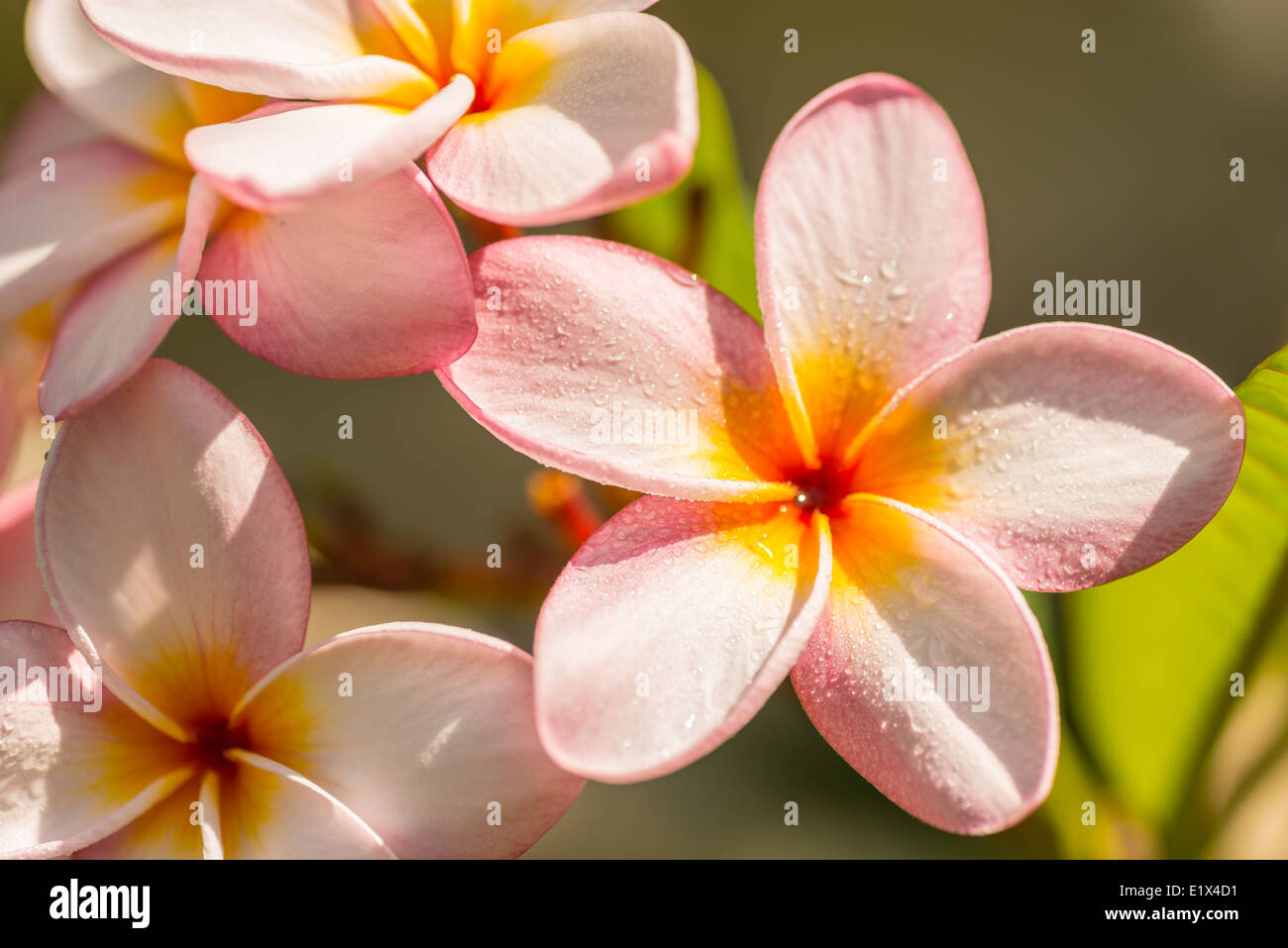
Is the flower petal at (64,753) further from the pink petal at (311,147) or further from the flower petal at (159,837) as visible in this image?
the pink petal at (311,147)

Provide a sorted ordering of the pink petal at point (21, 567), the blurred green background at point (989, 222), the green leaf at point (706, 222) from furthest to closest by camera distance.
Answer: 1. the blurred green background at point (989, 222)
2. the green leaf at point (706, 222)
3. the pink petal at point (21, 567)

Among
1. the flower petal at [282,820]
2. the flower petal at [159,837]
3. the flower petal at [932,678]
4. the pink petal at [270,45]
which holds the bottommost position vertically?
the flower petal at [159,837]

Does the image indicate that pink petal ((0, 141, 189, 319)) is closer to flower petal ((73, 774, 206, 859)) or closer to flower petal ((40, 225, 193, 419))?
flower petal ((40, 225, 193, 419))

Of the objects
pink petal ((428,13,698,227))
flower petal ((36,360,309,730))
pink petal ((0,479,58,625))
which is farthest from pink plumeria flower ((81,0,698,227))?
pink petal ((0,479,58,625))

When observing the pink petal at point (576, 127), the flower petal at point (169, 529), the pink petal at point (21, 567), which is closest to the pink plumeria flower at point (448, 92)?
the pink petal at point (576, 127)

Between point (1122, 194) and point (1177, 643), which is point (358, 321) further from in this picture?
point (1122, 194)

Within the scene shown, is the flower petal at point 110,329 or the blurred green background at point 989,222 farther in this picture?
the blurred green background at point 989,222
